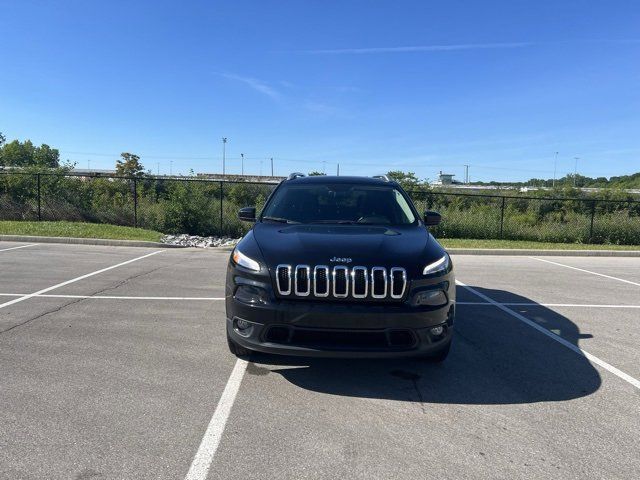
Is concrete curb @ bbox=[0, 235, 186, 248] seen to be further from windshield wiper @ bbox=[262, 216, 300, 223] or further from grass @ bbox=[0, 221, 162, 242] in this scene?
windshield wiper @ bbox=[262, 216, 300, 223]

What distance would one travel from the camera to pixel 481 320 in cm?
617

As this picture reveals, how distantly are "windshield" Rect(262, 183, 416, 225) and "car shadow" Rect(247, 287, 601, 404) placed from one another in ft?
4.76

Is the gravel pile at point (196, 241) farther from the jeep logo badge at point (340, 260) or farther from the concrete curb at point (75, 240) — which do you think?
the jeep logo badge at point (340, 260)

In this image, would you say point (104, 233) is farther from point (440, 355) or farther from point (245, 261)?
point (440, 355)

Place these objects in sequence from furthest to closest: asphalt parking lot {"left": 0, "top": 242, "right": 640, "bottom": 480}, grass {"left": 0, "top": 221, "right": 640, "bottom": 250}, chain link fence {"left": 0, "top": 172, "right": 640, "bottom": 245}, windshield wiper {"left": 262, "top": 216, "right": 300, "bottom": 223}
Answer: chain link fence {"left": 0, "top": 172, "right": 640, "bottom": 245}, grass {"left": 0, "top": 221, "right": 640, "bottom": 250}, windshield wiper {"left": 262, "top": 216, "right": 300, "bottom": 223}, asphalt parking lot {"left": 0, "top": 242, "right": 640, "bottom": 480}

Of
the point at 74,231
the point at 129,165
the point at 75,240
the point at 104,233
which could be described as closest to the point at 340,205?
the point at 75,240

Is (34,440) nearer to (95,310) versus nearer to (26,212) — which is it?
(95,310)

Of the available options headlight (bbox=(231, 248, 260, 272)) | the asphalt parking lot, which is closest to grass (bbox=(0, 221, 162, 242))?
the asphalt parking lot

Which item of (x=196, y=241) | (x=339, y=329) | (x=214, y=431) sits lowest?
(x=214, y=431)

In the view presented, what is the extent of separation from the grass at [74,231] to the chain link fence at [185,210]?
1.94m

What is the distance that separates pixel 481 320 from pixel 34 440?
501 centimetres

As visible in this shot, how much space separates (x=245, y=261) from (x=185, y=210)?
44.8 ft

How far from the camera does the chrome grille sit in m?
3.60

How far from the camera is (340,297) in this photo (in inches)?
142
